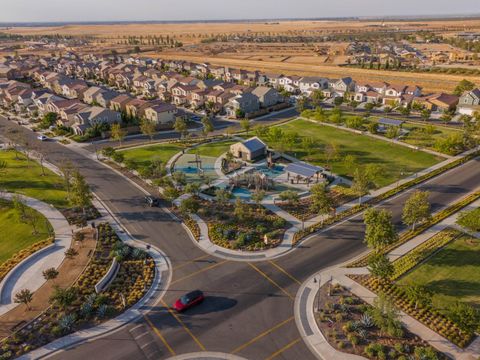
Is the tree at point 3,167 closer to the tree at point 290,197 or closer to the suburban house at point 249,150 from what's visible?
the suburban house at point 249,150

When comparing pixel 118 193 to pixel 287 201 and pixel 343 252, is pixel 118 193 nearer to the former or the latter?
pixel 287 201

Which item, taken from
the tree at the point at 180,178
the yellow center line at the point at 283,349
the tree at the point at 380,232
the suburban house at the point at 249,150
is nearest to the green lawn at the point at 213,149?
the suburban house at the point at 249,150

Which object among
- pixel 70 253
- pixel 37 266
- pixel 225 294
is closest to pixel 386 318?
pixel 225 294

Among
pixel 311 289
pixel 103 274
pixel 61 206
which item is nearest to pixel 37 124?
pixel 61 206

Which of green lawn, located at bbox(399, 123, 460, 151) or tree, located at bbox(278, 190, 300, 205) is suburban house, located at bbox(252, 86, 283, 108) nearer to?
green lawn, located at bbox(399, 123, 460, 151)

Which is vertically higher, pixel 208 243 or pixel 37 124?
pixel 37 124
